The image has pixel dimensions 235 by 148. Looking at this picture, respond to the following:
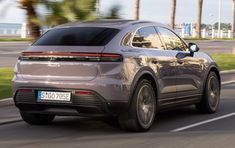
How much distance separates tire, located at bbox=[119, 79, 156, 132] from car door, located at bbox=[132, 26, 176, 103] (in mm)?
261

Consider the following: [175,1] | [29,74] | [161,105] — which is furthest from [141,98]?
[175,1]

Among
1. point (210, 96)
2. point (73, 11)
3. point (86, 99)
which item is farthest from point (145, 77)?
point (73, 11)


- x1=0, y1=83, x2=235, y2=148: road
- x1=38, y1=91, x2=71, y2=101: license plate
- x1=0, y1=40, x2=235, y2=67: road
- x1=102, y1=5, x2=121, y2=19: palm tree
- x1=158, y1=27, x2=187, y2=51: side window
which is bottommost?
x1=0, y1=40, x2=235, y2=67: road

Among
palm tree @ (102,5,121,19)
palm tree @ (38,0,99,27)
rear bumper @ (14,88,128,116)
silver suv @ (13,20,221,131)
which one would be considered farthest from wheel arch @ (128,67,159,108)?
palm tree @ (102,5,121,19)

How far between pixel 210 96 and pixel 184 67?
1278 millimetres

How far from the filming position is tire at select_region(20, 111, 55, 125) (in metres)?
8.60

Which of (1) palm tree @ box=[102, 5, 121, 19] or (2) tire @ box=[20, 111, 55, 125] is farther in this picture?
(1) palm tree @ box=[102, 5, 121, 19]

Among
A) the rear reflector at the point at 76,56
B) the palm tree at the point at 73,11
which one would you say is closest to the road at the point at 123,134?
the rear reflector at the point at 76,56

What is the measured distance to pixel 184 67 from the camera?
921cm

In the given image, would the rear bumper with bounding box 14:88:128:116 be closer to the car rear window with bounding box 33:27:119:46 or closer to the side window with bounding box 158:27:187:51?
the car rear window with bounding box 33:27:119:46

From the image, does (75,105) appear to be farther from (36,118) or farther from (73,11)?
(73,11)

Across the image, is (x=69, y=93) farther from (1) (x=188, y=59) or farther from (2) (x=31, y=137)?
(1) (x=188, y=59)

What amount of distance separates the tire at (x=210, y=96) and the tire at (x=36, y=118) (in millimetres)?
2755

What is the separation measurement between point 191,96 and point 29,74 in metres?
2.91
